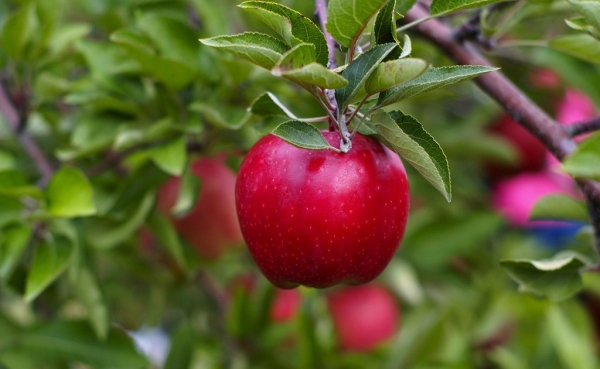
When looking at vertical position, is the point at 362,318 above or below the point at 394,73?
below

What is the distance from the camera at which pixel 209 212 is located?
125 cm

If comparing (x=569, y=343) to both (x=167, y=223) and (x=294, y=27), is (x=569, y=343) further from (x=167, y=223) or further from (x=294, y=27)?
(x=294, y=27)

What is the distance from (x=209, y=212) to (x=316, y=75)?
0.84 metres

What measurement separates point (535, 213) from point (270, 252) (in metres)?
0.34

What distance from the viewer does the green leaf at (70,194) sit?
0.77 m

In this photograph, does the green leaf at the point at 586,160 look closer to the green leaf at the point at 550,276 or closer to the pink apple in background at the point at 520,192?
the green leaf at the point at 550,276

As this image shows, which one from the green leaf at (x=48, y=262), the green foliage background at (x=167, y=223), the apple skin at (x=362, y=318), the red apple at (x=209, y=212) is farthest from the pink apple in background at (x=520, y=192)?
the green leaf at (x=48, y=262)

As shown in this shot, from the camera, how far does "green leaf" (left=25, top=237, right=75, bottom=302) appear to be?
786mm

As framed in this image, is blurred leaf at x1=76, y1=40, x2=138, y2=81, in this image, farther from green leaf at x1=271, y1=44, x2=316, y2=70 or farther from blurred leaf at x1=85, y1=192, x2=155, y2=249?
green leaf at x1=271, y1=44, x2=316, y2=70

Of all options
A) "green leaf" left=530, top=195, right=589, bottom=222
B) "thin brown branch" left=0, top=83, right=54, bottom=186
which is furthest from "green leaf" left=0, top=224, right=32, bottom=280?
"green leaf" left=530, top=195, right=589, bottom=222

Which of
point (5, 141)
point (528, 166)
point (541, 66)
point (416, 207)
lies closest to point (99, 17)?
point (5, 141)

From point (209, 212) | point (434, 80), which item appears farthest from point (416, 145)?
point (209, 212)

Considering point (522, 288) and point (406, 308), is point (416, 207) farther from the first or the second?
point (522, 288)

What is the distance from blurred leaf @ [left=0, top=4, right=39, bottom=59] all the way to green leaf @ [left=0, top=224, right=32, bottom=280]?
250 mm
